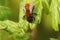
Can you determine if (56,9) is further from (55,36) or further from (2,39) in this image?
(2,39)

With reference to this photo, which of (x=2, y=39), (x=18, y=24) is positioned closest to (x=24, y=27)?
(x=18, y=24)

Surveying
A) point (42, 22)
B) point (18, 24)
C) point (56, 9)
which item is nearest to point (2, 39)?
point (18, 24)

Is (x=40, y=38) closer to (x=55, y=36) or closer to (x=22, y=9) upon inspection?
(x=55, y=36)

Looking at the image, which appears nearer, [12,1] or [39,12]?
[39,12]

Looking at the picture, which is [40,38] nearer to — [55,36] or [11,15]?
[55,36]

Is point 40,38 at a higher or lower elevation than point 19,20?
lower

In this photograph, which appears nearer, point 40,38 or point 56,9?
point 56,9

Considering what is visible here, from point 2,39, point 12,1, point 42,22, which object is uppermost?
point 12,1

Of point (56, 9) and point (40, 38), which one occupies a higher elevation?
point (56, 9)
